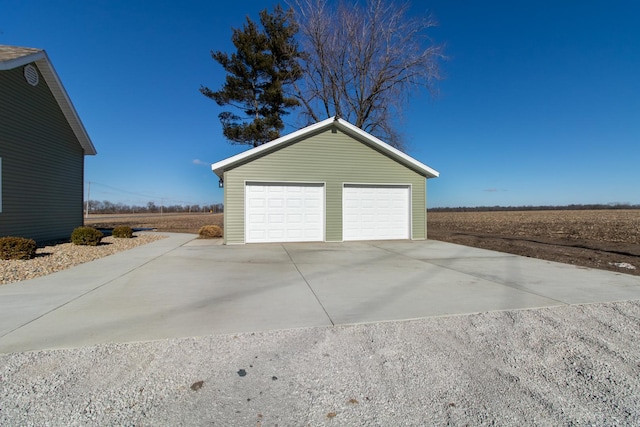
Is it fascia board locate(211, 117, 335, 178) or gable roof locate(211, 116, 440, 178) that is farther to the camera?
gable roof locate(211, 116, 440, 178)

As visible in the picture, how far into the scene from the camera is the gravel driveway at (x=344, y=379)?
2166 millimetres

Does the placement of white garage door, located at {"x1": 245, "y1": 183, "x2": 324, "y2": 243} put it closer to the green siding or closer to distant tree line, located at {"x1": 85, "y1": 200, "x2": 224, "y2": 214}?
the green siding

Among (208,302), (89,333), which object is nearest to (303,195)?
(208,302)

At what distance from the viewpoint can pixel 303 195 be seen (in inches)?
472

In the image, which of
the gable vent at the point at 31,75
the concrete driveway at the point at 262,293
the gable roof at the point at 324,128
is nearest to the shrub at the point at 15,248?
the concrete driveway at the point at 262,293

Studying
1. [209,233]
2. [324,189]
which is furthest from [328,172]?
[209,233]

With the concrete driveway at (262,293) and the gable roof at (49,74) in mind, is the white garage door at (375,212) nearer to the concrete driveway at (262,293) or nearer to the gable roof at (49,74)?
the concrete driveway at (262,293)

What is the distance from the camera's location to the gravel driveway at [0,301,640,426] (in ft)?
7.11

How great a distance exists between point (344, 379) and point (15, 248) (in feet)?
28.6

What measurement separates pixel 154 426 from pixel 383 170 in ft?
37.5

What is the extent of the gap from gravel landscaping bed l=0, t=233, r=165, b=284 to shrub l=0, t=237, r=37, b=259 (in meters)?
0.21

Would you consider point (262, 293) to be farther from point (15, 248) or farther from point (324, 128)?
point (324, 128)

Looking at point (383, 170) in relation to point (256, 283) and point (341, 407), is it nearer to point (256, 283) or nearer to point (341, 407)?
point (256, 283)

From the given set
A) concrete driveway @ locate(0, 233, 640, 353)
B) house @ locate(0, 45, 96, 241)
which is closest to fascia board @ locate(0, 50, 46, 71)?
house @ locate(0, 45, 96, 241)
